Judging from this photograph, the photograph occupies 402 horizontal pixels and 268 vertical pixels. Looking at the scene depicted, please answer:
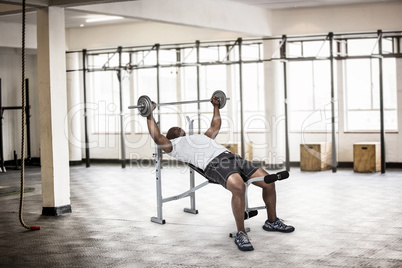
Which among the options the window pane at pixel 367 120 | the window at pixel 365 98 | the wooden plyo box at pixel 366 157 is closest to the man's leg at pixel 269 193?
the wooden plyo box at pixel 366 157

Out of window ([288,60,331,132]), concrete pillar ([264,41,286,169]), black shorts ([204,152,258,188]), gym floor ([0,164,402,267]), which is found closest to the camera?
gym floor ([0,164,402,267])

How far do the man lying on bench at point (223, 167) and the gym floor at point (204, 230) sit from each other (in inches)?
9.1

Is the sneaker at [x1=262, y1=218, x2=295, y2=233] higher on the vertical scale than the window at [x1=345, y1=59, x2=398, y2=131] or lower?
lower

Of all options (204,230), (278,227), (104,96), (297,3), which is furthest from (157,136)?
(104,96)

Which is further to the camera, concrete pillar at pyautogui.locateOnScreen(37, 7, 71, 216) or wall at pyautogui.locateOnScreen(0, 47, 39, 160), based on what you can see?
wall at pyautogui.locateOnScreen(0, 47, 39, 160)

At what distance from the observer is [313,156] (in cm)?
1052

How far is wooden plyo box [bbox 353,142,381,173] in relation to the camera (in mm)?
10102

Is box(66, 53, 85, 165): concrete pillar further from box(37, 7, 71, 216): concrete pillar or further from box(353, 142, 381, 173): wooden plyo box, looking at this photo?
box(353, 142, 381, 173): wooden plyo box

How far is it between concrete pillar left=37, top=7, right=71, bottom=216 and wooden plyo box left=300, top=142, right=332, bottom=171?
553 cm

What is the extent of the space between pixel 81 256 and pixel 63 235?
2.98 feet

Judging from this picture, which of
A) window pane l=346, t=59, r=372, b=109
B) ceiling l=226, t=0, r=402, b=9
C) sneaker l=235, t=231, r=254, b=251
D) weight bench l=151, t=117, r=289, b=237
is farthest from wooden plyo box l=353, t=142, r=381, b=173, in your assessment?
sneaker l=235, t=231, r=254, b=251

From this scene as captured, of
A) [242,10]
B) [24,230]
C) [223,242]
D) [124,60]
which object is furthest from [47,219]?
[124,60]

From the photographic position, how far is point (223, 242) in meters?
4.91

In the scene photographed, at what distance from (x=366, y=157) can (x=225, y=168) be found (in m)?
5.86
